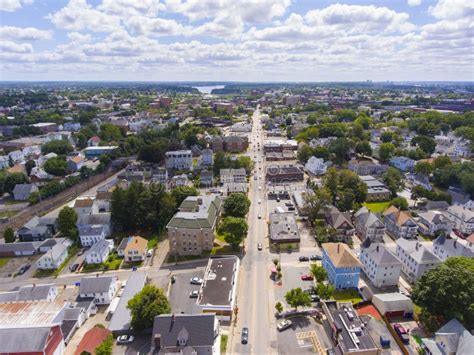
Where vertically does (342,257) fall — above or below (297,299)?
above

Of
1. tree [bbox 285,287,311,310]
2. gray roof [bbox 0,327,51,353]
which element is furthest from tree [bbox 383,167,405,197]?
gray roof [bbox 0,327,51,353]

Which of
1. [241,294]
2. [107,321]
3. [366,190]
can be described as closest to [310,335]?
[241,294]

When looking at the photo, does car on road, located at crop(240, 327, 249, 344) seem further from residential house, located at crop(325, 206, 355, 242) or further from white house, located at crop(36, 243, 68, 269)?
white house, located at crop(36, 243, 68, 269)

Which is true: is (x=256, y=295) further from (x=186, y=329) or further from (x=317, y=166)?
(x=317, y=166)

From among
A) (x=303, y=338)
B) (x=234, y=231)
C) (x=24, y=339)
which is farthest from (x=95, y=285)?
(x=303, y=338)

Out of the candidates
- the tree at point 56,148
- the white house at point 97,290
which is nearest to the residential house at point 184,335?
the white house at point 97,290

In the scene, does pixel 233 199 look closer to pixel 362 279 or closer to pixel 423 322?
pixel 362 279

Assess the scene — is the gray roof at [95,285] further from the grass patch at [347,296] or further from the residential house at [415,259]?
the residential house at [415,259]
